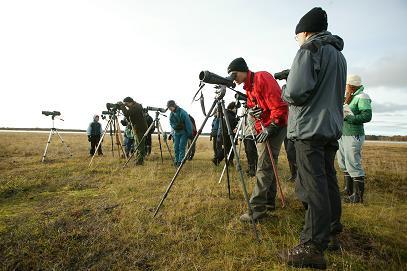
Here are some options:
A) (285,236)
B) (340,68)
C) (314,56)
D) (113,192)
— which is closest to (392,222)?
(285,236)

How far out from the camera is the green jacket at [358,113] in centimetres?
558

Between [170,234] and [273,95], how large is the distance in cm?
258

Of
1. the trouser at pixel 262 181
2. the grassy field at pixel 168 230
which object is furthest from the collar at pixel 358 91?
the trouser at pixel 262 181

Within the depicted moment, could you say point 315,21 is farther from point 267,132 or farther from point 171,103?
point 171,103

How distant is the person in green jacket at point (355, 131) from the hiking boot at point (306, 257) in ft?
10.7

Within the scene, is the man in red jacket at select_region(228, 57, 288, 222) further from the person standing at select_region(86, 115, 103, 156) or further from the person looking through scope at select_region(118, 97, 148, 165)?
the person standing at select_region(86, 115, 103, 156)

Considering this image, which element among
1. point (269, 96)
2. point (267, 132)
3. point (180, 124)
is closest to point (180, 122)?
point (180, 124)

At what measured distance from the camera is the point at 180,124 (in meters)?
10.3

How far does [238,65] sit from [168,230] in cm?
282

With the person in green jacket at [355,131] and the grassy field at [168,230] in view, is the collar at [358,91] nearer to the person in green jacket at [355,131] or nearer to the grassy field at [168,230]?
the person in green jacket at [355,131]

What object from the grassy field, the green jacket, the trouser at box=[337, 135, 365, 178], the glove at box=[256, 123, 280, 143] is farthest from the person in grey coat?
the trouser at box=[337, 135, 365, 178]

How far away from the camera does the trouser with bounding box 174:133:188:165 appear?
411 inches

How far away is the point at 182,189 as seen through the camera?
6496 millimetres

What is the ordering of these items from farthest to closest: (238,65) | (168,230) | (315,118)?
(238,65)
(168,230)
(315,118)
